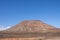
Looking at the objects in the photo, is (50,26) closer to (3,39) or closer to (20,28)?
(20,28)

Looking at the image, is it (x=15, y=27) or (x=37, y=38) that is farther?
(x=15, y=27)

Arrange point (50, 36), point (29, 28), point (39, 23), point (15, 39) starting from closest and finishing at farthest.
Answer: point (15, 39) < point (50, 36) < point (29, 28) < point (39, 23)

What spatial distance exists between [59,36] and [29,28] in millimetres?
43511

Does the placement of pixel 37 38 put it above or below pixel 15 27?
below

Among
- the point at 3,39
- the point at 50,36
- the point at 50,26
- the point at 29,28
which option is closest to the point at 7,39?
the point at 3,39

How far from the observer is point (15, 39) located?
37.1 meters

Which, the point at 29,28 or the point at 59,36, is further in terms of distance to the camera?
the point at 29,28

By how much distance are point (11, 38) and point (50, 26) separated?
50.8m

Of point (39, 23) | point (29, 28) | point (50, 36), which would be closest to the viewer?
point (50, 36)

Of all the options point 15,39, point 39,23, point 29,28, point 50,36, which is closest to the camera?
point 15,39

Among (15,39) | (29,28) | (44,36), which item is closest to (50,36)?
(44,36)

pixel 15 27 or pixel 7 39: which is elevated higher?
pixel 15 27

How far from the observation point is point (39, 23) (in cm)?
8838

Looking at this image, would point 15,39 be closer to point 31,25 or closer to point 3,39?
point 3,39
